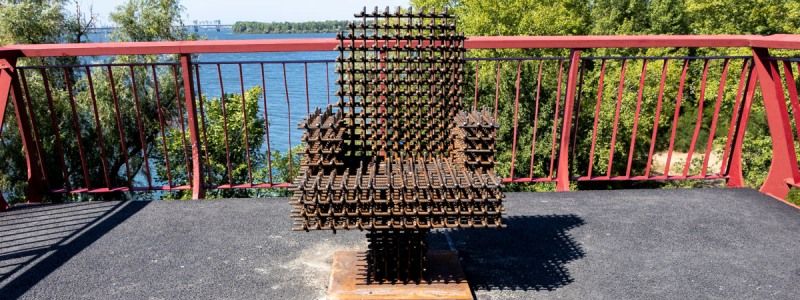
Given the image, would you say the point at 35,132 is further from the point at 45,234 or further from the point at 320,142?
the point at 320,142

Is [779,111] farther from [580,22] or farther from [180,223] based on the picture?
[580,22]

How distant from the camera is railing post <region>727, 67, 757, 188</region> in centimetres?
395

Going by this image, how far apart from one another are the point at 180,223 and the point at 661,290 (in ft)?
9.05

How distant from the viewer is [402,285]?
256 centimetres

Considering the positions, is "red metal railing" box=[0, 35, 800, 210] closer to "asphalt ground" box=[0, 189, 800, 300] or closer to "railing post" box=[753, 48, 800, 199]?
"railing post" box=[753, 48, 800, 199]

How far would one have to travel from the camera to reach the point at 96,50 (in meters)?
3.53

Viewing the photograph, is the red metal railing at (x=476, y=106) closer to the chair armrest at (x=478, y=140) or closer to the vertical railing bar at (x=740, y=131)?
the vertical railing bar at (x=740, y=131)

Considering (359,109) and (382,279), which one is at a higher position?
(359,109)

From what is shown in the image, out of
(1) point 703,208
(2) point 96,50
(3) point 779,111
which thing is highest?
(2) point 96,50

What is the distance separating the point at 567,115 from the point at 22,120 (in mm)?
3766

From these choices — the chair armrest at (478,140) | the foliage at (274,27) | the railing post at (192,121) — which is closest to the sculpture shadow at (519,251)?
the chair armrest at (478,140)

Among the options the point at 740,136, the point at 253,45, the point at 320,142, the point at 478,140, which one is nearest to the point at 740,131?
the point at 740,136

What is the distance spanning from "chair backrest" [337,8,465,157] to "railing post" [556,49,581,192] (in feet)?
4.10

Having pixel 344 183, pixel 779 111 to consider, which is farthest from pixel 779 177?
pixel 344 183
